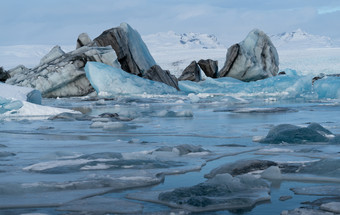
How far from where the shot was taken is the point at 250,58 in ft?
71.9

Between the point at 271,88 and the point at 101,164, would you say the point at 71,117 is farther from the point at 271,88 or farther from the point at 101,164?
the point at 271,88

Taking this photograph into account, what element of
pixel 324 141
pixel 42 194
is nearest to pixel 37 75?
pixel 324 141

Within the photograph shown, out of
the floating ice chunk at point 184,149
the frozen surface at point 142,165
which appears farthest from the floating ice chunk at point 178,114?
the floating ice chunk at point 184,149

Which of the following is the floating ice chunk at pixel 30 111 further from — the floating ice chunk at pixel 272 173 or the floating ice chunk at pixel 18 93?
the floating ice chunk at pixel 272 173

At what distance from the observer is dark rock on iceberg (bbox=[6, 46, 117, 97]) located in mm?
14789

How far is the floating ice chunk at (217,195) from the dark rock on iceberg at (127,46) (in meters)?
15.8

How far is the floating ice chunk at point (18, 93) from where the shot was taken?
711 cm

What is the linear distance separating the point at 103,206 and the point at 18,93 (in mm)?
6231

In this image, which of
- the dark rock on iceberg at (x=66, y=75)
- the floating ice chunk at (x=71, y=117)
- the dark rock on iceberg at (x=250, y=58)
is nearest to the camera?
the floating ice chunk at (x=71, y=117)

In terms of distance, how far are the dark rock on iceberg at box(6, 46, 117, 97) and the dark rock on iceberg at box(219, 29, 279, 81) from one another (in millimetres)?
7627

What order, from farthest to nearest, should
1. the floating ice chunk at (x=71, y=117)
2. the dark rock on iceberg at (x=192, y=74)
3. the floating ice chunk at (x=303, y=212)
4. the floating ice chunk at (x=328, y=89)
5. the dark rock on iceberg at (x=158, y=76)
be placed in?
1. the dark rock on iceberg at (x=192, y=74)
2. the dark rock on iceberg at (x=158, y=76)
3. the floating ice chunk at (x=328, y=89)
4. the floating ice chunk at (x=71, y=117)
5. the floating ice chunk at (x=303, y=212)

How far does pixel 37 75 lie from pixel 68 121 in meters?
9.80

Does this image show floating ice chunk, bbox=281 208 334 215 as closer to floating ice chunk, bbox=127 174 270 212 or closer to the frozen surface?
the frozen surface

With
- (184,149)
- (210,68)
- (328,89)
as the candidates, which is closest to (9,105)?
(184,149)
